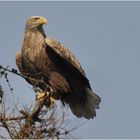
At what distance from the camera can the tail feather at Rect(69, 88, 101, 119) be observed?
12793 mm

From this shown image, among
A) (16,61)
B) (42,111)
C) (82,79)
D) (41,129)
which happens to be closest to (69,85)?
(82,79)

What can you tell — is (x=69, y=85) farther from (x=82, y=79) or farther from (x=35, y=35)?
(x=35, y=35)

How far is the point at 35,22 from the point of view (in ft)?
44.3

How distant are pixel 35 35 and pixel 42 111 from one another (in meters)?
3.67

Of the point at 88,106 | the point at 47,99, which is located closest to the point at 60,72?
the point at 88,106

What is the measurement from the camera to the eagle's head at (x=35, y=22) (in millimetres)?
13344

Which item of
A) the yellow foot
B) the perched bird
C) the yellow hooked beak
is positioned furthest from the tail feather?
the yellow hooked beak

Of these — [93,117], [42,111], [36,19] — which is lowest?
[93,117]

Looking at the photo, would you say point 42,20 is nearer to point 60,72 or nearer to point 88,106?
point 60,72

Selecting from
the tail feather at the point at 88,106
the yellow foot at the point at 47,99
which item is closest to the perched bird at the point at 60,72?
the tail feather at the point at 88,106

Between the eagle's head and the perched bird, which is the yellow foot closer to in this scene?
the perched bird

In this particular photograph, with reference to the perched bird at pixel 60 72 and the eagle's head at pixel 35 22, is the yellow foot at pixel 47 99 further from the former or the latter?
the eagle's head at pixel 35 22

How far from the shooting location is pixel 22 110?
9.48 m

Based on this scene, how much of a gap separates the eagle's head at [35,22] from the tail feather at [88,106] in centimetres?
160
